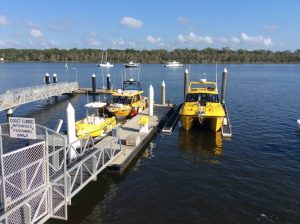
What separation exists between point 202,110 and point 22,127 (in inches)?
573

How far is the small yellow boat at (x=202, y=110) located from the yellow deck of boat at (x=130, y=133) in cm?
230

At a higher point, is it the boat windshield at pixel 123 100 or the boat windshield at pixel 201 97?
the boat windshield at pixel 201 97

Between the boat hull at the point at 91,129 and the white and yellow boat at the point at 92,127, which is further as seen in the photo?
the white and yellow boat at the point at 92,127

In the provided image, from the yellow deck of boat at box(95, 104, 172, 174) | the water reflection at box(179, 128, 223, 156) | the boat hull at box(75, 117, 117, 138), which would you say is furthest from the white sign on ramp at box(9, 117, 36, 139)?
the water reflection at box(179, 128, 223, 156)

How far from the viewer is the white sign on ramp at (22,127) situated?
341 inches

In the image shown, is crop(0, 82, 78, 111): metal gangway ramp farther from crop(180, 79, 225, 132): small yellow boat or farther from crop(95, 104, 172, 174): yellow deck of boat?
crop(180, 79, 225, 132): small yellow boat

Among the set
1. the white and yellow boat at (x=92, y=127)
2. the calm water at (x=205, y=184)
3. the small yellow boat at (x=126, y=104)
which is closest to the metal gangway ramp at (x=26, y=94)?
the small yellow boat at (x=126, y=104)

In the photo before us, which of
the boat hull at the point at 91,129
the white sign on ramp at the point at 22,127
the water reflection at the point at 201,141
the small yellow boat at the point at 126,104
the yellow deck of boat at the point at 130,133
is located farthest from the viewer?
the small yellow boat at the point at 126,104

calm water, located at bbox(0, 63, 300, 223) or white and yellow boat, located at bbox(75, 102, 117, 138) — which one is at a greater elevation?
white and yellow boat, located at bbox(75, 102, 117, 138)

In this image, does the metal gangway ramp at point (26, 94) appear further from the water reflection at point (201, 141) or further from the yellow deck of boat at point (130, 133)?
the water reflection at point (201, 141)

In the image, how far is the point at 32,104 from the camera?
35.9 metres

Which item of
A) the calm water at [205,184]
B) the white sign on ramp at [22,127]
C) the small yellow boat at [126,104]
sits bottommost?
the calm water at [205,184]

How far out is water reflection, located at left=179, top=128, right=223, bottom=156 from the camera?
19109 millimetres

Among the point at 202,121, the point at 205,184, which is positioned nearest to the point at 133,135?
the point at 205,184
